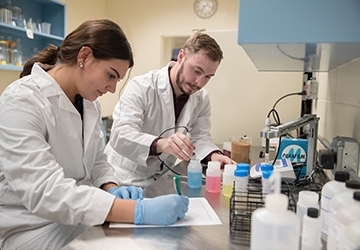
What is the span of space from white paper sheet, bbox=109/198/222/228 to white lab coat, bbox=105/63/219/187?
49 cm

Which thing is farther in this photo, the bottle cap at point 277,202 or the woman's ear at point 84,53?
the woman's ear at point 84,53

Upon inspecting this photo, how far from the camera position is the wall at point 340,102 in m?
1.23

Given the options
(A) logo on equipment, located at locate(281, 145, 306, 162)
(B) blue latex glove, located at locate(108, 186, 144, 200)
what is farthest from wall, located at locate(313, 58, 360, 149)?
(B) blue latex glove, located at locate(108, 186, 144, 200)

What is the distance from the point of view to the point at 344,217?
0.59 metres

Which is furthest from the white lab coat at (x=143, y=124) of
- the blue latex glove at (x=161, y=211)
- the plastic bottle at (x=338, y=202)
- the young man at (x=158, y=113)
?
the plastic bottle at (x=338, y=202)

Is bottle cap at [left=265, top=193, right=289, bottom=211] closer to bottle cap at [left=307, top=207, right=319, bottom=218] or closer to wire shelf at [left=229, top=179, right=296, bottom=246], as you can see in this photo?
bottle cap at [left=307, top=207, right=319, bottom=218]

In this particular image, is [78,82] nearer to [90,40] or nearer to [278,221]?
[90,40]

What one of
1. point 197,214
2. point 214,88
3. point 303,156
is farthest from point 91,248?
point 214,88

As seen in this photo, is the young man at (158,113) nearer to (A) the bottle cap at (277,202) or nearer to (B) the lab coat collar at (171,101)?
(B) the lab coat collar at (171,101)

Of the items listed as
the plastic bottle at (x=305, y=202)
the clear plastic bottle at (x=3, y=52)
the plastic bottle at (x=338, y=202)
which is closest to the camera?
the plastic bottle at (x=338, y=202)

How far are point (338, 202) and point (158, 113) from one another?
1218 mm

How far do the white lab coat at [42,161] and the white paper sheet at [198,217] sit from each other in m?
0.13

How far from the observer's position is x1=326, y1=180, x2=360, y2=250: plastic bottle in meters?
0.64

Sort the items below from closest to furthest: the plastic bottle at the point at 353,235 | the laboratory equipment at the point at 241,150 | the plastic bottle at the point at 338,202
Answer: the plastic bottle at the point at 353,235 → the plastic bottle at the point at 338,202 → the laboratory equipment at the point at 241,150
